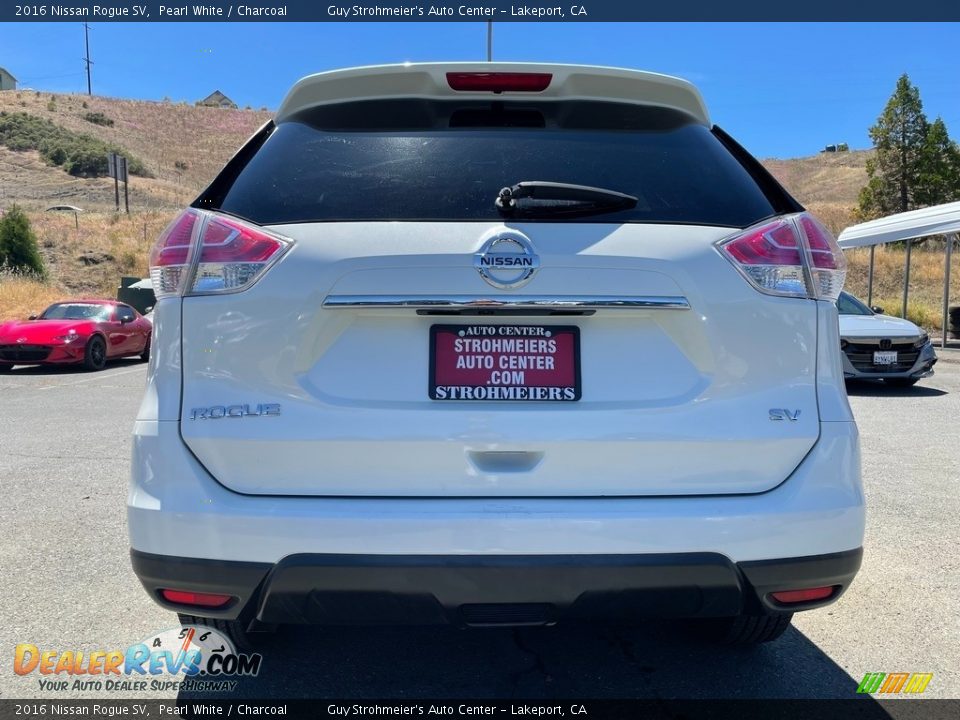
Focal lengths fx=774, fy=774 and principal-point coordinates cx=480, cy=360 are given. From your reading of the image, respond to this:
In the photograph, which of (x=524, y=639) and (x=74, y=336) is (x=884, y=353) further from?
(x=74, y=336)

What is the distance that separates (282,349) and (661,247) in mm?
1023

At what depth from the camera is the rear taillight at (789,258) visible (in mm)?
2082

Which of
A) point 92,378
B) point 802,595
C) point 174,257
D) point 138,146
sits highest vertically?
point 138,146

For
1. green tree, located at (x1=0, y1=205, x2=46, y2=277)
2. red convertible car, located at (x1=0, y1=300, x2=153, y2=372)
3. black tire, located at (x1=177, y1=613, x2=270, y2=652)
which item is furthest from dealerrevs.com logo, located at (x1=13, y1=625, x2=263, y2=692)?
green tree, located at (x1=0, y1=205, x2=46, y2=277)

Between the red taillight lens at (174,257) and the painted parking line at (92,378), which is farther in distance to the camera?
the painted parking line at (92,378)

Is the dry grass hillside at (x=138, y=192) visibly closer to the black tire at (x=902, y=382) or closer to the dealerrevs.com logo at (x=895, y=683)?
the black tire at (x=902, y=382)

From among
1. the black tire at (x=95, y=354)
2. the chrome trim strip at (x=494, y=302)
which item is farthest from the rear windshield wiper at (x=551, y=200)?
the black tire at (x=95, y=354)

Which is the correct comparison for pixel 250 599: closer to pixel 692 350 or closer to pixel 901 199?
pixel 692 350

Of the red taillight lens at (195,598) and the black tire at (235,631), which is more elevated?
the red taillight lens at (195,598)

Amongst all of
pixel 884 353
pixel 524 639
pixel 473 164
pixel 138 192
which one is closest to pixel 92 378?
pixel 524 639

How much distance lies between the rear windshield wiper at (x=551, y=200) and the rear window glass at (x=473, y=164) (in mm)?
30

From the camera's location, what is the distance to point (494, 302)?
198 centimetres

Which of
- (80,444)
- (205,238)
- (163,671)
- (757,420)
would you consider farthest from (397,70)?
(80,444)

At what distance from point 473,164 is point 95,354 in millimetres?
13765
